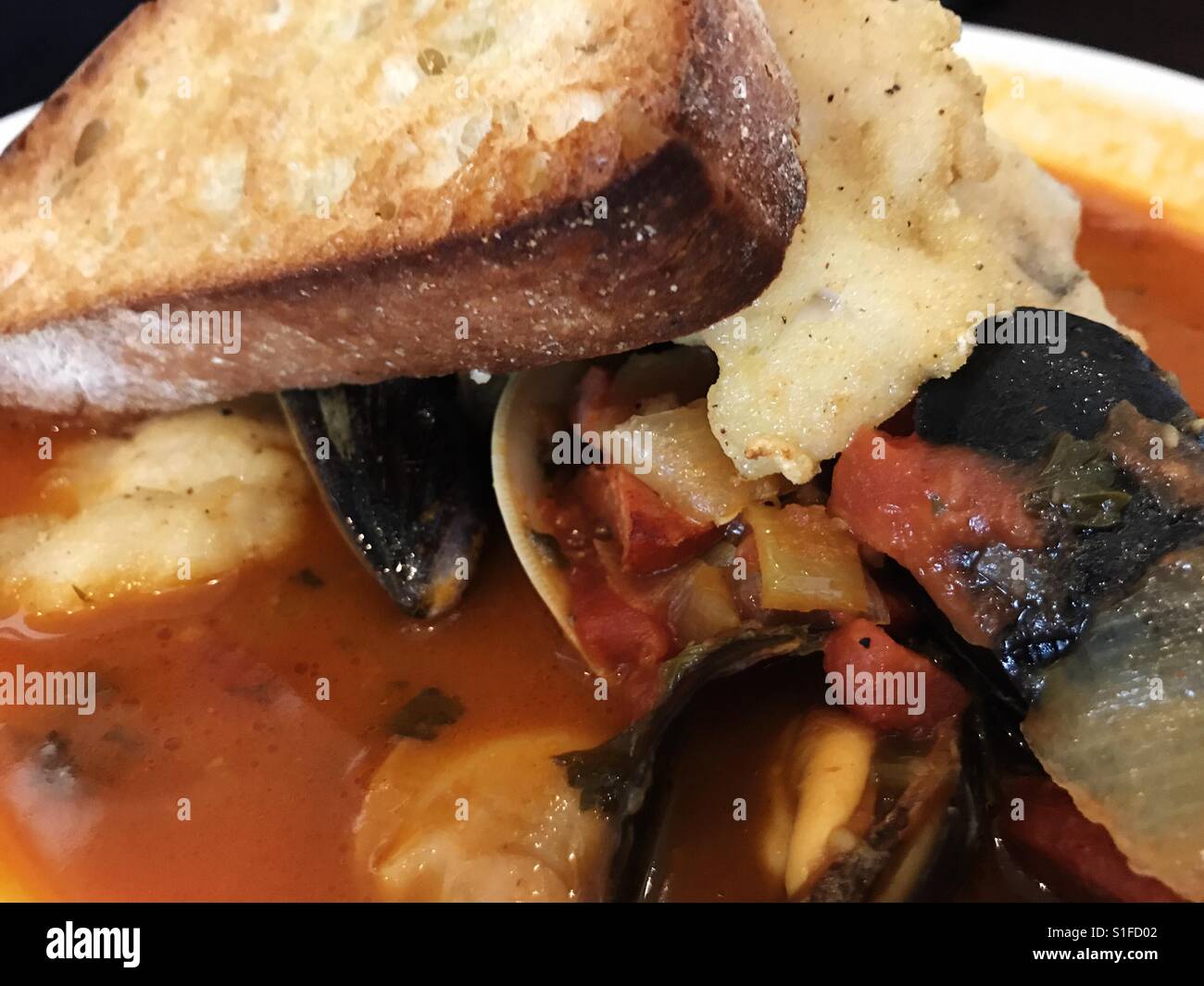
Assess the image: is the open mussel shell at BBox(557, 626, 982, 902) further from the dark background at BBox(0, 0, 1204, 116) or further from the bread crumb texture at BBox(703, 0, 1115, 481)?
the dark background at BBox(0, 0, 1204, 116)

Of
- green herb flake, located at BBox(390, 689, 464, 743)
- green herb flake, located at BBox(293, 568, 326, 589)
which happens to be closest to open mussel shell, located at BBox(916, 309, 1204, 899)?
green herb flake, located at BBox(390, 689, 464, 743)

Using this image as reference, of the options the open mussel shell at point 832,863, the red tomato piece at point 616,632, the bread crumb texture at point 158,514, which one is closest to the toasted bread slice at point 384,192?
the bread crumb texture at point 158,514

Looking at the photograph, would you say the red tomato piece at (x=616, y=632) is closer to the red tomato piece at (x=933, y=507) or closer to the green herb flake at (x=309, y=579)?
the red tomato piece at (x=933, y=507)

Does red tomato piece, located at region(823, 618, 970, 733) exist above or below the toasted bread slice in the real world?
below

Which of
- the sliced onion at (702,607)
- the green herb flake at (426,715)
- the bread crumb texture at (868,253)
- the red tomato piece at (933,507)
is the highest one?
the bread crumb texture at (868,253)
